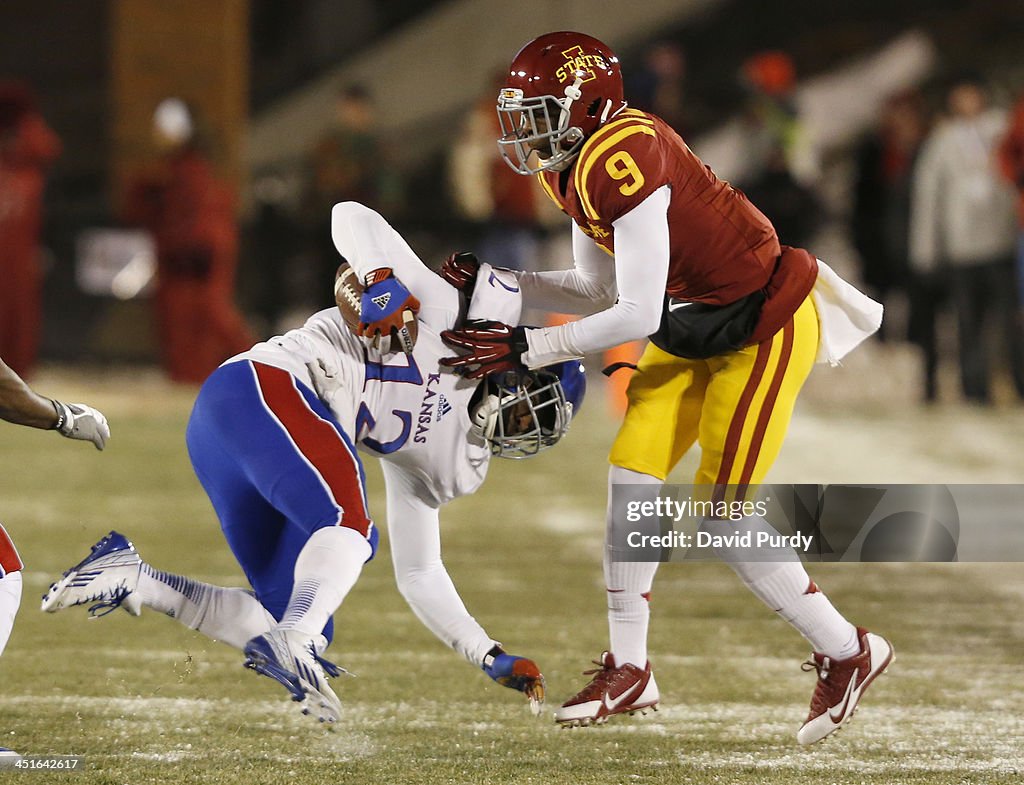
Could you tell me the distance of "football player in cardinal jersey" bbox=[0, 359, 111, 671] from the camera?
2.84 meters

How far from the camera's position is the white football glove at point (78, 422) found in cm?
295

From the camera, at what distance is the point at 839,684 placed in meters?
3.31

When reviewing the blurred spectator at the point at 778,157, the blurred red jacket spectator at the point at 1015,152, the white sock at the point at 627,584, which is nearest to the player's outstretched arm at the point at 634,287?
the white sock at the point at 627,584

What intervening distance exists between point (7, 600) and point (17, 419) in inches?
13.0

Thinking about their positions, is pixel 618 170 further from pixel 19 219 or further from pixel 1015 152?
pixel 19 219

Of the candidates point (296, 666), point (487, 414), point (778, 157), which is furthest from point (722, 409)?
point (778, 157)

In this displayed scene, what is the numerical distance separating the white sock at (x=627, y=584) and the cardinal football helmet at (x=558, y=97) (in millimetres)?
694

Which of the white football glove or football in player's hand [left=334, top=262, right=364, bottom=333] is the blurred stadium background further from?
football in player's hand [left=334, top=262, right=364, bottom=333]

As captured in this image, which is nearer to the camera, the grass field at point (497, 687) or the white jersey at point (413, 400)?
the grass field at point (497, 687)

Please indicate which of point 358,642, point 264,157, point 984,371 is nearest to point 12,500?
point 358,642

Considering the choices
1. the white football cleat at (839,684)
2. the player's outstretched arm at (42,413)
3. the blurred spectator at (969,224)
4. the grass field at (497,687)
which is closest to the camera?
the player's outstretched arm at (42,413)

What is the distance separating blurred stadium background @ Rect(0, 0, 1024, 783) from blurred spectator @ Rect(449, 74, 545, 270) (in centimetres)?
3

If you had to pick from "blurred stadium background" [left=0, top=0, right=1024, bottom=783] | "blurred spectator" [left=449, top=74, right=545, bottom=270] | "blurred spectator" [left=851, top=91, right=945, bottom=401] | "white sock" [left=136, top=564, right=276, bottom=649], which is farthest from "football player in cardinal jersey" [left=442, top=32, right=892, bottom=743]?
"blurred spectator" [left=449, top=74, right=545, bottom=270]

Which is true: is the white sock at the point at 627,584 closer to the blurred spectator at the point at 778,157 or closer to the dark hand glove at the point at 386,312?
the dark hand glove at the point at 386,312
